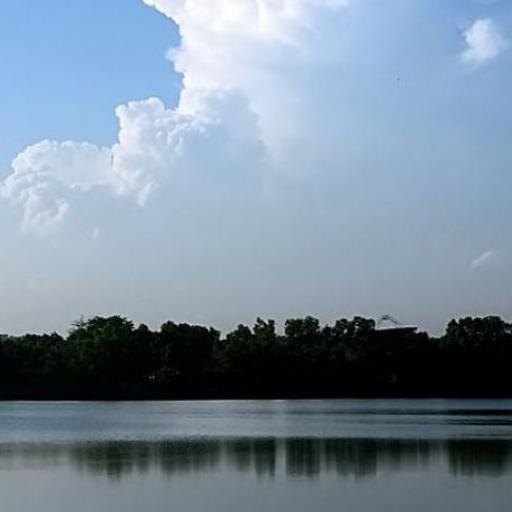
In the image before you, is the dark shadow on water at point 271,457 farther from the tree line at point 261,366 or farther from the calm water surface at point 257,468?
the tree line at point 261,366

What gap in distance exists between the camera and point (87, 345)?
99.8 meters

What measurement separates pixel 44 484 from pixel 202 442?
12.8m

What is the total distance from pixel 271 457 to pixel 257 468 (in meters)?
3.14

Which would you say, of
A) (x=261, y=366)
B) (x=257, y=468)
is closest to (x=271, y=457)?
(x=257, y=468)

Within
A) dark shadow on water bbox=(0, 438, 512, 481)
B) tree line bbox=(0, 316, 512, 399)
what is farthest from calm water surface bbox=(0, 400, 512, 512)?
tree line bbox=(0, 316, 512, 399)

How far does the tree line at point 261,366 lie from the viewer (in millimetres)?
98125

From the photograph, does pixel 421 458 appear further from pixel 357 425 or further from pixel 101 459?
pixel 357 425

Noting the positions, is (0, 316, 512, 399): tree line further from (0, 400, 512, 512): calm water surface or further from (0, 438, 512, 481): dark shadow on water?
(0, 438, 512, 481): dark shadow on water

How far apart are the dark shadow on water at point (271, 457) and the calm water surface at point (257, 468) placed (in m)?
0.03

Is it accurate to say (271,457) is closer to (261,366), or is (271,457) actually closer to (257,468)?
(257,468)

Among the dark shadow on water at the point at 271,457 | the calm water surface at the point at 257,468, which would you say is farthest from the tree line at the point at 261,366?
the dark shadow on water at the point at 271,457

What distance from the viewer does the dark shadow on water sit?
93.4 ft

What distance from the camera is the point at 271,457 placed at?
32031mm

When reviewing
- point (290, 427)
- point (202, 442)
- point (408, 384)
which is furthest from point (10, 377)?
point (202, 442)
